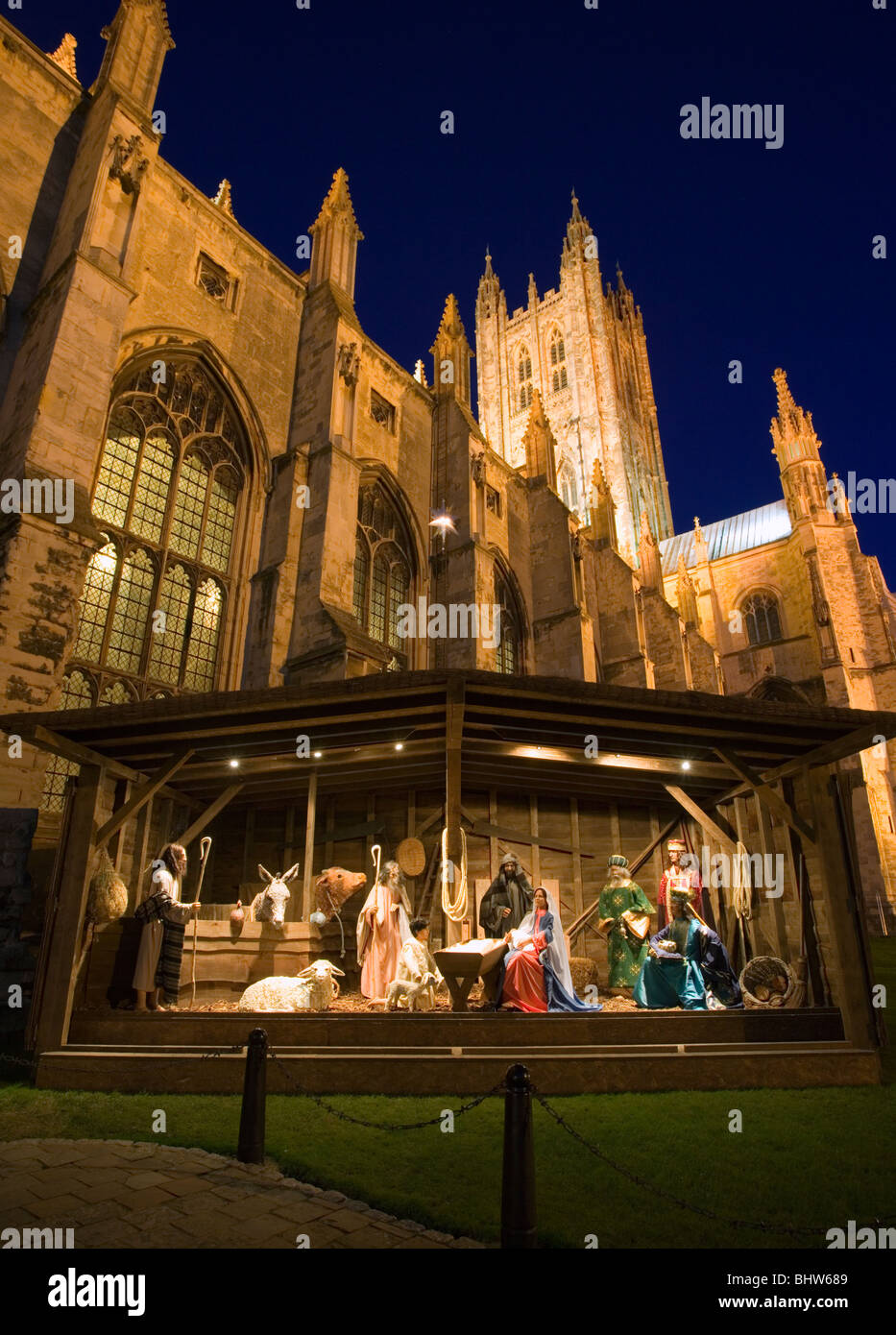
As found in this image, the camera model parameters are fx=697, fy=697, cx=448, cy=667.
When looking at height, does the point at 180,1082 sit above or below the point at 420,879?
below

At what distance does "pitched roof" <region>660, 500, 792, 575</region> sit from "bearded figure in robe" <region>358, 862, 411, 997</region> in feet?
131

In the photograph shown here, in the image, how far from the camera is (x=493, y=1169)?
178 inches

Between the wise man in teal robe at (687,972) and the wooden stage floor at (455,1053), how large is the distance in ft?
3.61

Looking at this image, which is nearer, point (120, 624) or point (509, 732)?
point (509, 732)

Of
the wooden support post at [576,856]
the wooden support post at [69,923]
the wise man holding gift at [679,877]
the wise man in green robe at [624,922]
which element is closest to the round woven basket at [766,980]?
the wise man holding gift at [679,877]

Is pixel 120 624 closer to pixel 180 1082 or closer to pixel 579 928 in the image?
pixel 180 1082

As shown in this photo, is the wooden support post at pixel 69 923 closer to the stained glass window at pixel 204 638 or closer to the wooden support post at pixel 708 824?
the stained glass window at pixel 204 638

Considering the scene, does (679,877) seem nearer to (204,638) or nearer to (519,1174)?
(519,1174)

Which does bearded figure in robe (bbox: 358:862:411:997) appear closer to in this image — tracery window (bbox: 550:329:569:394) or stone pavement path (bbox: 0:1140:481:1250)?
stone pavement path (bbox: 0:1140:481:1250)

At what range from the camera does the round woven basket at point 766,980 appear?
8328 millimetres

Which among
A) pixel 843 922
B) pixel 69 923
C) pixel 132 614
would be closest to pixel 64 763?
pixel 132 614

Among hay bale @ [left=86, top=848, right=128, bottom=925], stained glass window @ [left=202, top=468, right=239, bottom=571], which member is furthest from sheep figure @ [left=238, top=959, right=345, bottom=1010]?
stained glass window @ [left=202, top=468, right=239, bottom=571]

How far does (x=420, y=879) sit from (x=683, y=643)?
21947 millimetres
